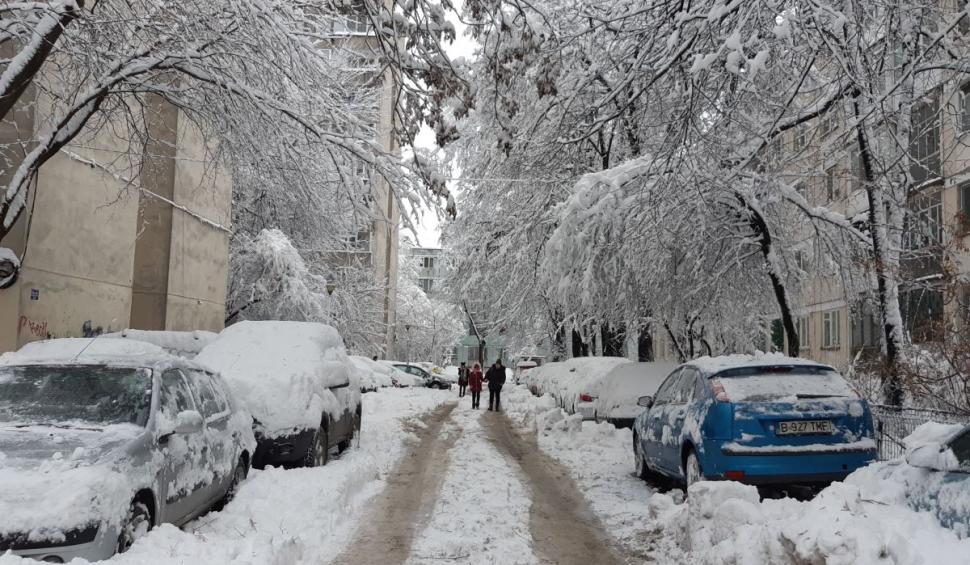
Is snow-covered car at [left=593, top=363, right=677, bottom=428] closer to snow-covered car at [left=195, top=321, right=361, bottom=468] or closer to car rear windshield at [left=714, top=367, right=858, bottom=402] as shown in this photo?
snow-covered car at [left=195, top=321, right=361, bottom=468]

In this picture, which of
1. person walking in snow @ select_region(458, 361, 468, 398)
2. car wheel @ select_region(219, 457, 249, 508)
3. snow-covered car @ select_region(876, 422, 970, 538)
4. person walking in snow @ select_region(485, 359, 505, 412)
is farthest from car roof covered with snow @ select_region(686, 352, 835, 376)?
person walking in snow @ select_region(458, 361, 468, 398)

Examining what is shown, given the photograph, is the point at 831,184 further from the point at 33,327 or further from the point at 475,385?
the point at 475,385

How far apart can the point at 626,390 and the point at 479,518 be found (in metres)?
8.23

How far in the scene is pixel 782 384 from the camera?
26.5ft

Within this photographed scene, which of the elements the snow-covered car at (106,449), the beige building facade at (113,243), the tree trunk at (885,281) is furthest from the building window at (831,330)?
the snow-covered car at (106,449)

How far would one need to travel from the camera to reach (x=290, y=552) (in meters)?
5.88

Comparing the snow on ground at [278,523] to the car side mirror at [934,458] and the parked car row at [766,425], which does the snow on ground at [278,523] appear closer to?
the parked car row at [766,425]

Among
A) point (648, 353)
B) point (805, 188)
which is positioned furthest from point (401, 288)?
point (805, 188)

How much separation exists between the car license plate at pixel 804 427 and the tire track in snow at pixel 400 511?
365cm

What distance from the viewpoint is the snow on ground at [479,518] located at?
6434 millimetres

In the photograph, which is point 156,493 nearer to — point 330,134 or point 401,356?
point 330,134

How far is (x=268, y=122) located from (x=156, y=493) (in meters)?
6.58

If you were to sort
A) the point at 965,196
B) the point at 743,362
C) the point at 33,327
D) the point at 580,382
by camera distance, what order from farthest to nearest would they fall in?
1. the point at 965,196
2. the point at 580,382
3. the point at 33,327
4. the point at 743,362

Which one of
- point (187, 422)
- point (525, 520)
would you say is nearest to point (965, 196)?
point (525, 520)
